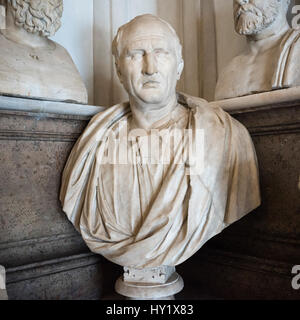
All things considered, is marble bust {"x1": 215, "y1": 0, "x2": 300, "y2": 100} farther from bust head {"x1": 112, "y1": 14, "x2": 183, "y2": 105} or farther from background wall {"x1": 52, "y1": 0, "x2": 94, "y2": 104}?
background wall {"x1": 52, "y1": 0, "x2": 94, "y2": 104}

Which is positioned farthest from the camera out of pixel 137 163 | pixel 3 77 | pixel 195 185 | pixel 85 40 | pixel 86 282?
pixel 85 40

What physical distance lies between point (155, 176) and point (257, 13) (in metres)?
1.35

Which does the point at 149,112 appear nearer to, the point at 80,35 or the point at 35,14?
the point at 35,14

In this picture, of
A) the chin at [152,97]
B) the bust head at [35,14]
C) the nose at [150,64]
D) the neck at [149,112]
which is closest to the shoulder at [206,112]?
the neck at [149,112]

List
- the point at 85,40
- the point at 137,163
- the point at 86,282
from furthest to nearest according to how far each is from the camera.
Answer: the point at 85,40
the point at 86,282
the point at 137,163

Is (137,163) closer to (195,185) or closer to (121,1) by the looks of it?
(195,185)

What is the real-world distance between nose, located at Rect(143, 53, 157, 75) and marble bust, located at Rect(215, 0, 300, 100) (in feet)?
2.75

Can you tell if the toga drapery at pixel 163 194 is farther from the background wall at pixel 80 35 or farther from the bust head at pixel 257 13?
the background wall at pixel 80 35

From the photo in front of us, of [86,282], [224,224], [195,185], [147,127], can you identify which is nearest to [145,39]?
[147,127]

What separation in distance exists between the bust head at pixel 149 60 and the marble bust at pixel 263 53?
2.28 ft

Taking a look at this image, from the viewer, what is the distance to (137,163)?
2320 millimetres

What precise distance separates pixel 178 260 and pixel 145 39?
1.18 meters

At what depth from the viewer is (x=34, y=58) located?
2.75 metres

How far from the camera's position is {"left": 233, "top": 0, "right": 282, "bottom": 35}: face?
107 inches
